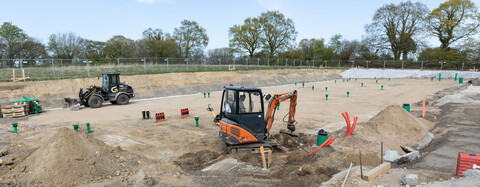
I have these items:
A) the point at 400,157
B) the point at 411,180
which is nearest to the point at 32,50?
the point at 400,157

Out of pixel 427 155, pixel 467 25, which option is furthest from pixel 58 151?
pixel 467 25

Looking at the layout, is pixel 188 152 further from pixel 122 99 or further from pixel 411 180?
pixel 122 99

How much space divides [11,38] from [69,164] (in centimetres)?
4645

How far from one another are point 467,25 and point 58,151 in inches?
2333

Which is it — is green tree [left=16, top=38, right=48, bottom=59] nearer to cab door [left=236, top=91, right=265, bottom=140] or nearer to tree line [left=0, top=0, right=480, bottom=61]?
tree line [left=0, top=0, right=480, bottom=61]

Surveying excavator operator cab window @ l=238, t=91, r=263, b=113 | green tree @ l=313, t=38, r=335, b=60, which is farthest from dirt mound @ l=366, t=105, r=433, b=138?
green tree @ l=313, t=38, r=335, b=60

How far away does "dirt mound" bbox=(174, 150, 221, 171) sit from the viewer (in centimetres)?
747

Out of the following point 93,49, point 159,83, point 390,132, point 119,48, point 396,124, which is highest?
point 119,48

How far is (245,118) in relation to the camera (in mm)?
7969

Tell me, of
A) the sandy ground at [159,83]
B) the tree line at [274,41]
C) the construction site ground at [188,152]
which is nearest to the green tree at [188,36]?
the tree line at [274,41]

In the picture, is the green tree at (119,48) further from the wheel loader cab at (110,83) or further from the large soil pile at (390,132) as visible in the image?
the large soil pile at (390,132)

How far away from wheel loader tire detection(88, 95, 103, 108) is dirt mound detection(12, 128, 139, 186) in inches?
431

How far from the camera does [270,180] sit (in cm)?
632

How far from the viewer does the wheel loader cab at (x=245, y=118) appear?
7.84 metres
